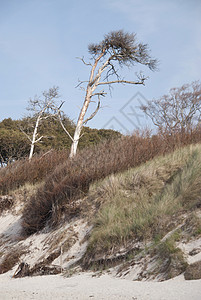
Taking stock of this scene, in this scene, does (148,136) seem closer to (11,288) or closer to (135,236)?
(135,236)

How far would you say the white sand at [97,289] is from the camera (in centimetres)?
312

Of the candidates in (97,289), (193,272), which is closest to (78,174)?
(97,289)

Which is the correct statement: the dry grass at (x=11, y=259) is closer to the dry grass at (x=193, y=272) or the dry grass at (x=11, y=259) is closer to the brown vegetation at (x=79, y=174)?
the brown vegetation at (x=79, y=174)

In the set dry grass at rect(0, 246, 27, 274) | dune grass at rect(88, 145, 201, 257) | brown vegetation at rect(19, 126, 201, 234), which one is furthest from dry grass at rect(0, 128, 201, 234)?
dry grass at rect(0, 246, 27, 274)

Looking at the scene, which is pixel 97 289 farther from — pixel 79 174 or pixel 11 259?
pixel 79 174

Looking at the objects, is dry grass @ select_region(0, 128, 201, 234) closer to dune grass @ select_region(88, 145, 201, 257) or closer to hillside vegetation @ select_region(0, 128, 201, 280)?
hillside vegetation @ select_region(0, 128, 201, 280)

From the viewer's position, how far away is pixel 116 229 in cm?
479

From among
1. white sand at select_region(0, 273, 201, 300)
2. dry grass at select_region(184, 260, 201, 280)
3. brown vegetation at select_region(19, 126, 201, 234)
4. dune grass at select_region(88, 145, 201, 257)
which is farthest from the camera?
brown vegetation at select_region(19, 126, 201, 234)

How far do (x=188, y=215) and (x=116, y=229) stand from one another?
112 cm

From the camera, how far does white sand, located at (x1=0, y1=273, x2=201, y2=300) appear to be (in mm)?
3121

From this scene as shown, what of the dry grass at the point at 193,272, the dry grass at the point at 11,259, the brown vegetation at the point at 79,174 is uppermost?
the brown vegetation at the point at 79,174

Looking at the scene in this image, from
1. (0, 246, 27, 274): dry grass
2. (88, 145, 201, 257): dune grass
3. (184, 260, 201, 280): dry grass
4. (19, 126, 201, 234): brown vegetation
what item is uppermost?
(19, 126, 201, 234): brown vegetation

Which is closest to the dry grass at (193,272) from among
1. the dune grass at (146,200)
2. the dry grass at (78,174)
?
the dune grass at (146,200)

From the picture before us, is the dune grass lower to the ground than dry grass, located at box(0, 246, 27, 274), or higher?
higher
